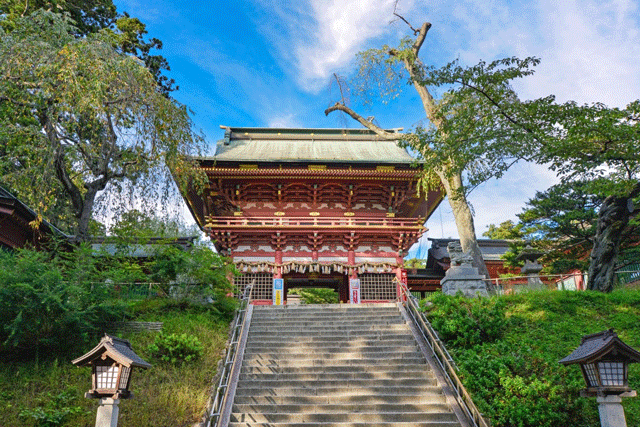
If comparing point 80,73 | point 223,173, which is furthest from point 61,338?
point 223,173

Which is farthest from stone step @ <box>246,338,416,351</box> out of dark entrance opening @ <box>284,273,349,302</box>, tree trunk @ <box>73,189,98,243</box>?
dark entrance opening @ <box>284,273,349,302</box>

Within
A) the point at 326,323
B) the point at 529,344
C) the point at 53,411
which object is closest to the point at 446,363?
the point at 529,344

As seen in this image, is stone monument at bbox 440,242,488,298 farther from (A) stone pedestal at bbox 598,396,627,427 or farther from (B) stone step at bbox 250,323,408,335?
(A) stone pedestal at bbox 598,396,627,427

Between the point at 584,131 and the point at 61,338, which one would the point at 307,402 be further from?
the point at 584,131

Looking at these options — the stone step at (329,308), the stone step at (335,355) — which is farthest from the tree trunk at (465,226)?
the stone step at (335,355)

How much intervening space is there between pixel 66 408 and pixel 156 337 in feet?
7.85

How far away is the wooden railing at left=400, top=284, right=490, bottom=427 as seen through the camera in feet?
24.1

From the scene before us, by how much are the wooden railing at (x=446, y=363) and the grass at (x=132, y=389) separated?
4535mm

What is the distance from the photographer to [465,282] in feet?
41.8

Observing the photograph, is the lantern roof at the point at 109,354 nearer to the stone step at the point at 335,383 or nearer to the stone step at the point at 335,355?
the stone step at the point at 335,383

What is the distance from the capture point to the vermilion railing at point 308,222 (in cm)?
1911

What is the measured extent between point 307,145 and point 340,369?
16.4m

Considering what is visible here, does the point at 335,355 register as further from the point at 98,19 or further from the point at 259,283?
the point at 98,19

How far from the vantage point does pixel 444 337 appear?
1012cm
